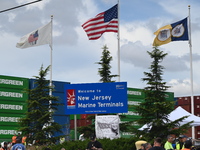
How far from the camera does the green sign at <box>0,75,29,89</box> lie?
113 ft

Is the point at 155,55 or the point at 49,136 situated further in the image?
the point at 49,136

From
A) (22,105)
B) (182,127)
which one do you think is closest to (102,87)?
(182,127)

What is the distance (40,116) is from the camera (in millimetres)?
28562

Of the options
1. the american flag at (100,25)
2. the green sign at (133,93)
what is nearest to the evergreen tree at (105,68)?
the american flag at (100,25)

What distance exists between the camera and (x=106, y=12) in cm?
2998

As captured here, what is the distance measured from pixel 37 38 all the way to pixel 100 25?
539 cm

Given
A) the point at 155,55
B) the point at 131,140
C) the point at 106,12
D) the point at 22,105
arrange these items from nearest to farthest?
the point at 131,140 → the point at 155,55 → the point at 106,12 → the point at 22,105

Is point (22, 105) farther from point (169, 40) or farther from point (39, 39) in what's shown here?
point (169, 40)

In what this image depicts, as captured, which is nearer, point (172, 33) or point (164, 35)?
point (164, 35)

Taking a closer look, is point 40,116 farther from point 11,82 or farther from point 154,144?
point 154,144

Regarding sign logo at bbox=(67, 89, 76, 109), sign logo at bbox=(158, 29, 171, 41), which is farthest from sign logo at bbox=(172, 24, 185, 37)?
sign logo at bbox=(67, 89, 76, 109)

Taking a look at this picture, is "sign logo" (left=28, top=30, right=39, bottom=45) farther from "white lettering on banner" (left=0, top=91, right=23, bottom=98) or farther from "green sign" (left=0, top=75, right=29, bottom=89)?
"white lettering on banner" (left=0, top=91, right=23, bottom=98)

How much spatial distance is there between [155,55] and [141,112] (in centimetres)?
338

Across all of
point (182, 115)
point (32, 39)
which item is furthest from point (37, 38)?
point (182, 115)
